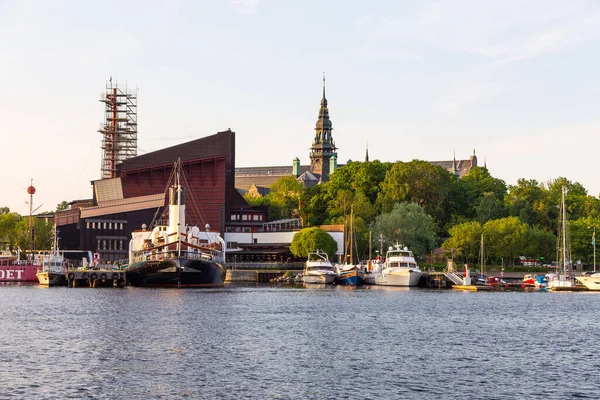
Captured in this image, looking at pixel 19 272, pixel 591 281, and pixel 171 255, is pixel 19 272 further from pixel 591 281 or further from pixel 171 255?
pixel 591 281

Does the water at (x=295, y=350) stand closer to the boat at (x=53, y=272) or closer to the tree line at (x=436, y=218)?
the boat at (x=53, y=272)

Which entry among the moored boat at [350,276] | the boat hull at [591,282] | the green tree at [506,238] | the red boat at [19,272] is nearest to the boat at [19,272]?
the red boat at [19,272]

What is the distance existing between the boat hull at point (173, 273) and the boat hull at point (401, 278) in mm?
25337

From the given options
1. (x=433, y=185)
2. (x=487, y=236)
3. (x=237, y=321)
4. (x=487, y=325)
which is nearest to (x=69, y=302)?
(x=237, y=321)

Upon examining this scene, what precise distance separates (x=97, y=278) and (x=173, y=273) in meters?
16.0

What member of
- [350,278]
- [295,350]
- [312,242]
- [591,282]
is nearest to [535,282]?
[591,282]

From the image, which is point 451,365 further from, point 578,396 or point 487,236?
point 487,236

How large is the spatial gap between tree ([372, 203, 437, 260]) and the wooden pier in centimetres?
4875

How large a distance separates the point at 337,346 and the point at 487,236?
4218 inches

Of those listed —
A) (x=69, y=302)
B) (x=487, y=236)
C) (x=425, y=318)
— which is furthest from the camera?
(x=487, y=236)

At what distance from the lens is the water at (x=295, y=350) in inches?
1734

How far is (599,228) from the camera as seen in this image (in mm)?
172125

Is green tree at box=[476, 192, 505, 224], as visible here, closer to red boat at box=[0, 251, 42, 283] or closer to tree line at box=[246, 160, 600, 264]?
tree line at box=[246, 160, 600, 264]

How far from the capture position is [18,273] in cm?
15738
